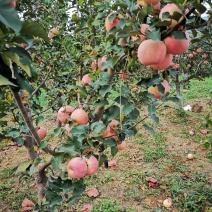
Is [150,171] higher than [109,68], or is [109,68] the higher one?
[109,68]

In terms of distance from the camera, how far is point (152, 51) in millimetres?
720

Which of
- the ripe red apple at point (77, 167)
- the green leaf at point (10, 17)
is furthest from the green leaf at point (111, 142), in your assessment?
the green leaf at point (10, 17)

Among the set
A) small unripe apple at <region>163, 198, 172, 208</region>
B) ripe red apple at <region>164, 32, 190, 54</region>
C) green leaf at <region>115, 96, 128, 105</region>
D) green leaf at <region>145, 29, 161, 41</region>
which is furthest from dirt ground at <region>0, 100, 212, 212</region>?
green leaf at <region>145, 29, 161, 41</region>

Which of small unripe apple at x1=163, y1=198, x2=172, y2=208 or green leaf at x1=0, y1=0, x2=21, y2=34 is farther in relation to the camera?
small unripe apple at x1=163, y1=198, x2=172, y2=208

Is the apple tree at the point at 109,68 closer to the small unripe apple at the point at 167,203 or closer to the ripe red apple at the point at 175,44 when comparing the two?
the ripe red apple at the point at 175,44

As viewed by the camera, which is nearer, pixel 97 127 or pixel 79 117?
pixel 97 127

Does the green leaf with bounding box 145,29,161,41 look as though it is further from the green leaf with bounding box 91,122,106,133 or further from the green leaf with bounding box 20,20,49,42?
the green leaf with bounding box 91,122,106,133

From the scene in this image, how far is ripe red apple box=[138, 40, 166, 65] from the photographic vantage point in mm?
727

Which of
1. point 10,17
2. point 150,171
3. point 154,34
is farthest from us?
point 150,171

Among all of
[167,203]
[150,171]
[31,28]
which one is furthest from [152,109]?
[150,171]

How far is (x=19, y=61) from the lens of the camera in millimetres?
552

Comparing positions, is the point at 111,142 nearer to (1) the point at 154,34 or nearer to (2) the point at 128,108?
(2) the point at 128,108

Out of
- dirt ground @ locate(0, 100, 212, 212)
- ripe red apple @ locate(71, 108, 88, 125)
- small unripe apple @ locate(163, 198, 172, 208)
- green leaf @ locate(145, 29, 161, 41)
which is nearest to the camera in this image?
green leaf @ locate(145, 29, 161, 41)

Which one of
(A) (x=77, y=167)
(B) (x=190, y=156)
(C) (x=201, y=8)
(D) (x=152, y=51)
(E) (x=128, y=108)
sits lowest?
(B) (x=190, y=156)
